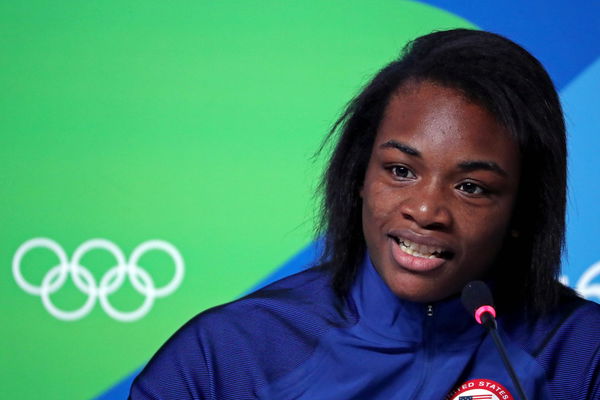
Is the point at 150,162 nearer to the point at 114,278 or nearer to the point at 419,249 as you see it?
the point at 114,278

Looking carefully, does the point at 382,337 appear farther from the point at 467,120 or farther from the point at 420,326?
the point at 467,120

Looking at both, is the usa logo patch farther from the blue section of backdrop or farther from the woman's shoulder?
the blue section of backdrop

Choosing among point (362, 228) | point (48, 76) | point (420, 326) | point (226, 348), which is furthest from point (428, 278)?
point (48, 76)

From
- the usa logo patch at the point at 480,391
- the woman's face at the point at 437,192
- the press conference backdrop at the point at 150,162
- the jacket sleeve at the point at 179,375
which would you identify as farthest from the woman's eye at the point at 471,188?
the press conference backdrop at the point at 150,162

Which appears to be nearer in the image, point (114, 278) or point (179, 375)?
point (179, 375)

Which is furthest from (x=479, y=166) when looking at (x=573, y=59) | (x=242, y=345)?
(x=573, y=59)

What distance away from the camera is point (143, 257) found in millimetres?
2150

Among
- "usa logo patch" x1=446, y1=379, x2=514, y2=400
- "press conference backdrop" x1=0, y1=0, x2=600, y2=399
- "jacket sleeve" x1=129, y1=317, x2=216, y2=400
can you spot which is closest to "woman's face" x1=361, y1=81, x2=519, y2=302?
"usa logo patch" x1=446, y1=379, x2=514, y2=400

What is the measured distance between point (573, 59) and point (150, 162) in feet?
2.82

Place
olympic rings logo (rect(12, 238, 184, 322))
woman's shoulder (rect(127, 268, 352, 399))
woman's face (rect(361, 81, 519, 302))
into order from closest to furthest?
1. woman's face (rect(361, 81, 519, 302))
2. woman's shoulder (rect(127, 268, 352, 399))
3. olympic rings logo (rect(12, 238, 184, 322))

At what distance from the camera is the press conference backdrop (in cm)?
216

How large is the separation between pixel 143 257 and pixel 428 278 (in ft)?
2.69

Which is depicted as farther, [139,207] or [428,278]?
[139,207]

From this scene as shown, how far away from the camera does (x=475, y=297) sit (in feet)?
4.48
